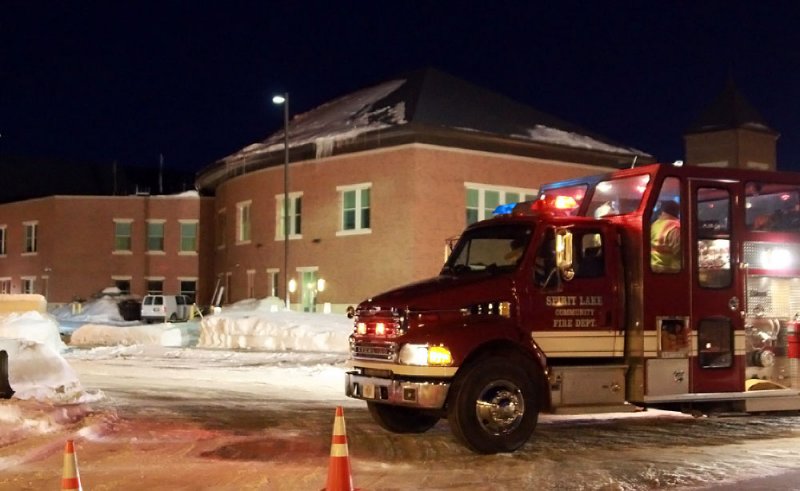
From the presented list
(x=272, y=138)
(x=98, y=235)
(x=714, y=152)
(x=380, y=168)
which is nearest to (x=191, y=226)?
(x=98, y=235)

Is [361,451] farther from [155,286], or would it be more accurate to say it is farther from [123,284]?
[123,284]

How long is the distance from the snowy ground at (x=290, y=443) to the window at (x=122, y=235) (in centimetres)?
3387

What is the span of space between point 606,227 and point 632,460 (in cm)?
272

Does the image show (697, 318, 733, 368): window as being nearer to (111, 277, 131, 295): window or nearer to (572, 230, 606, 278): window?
(572, 230, 606, 278): window

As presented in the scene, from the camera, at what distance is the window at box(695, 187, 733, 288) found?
460 inches

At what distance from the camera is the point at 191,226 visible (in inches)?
1969

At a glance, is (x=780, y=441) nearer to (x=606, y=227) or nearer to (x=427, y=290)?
(x=606, y=227)

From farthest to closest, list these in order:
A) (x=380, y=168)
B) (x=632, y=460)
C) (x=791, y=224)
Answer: (x=380, y=168)
(x=791, y=224)
(x=632, y=460)

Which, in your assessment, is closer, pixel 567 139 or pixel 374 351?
pixel 374 351

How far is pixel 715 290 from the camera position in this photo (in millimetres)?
11664

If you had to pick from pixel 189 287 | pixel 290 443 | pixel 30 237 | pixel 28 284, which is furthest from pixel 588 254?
pixel 28 284

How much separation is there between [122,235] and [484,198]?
83.6ft

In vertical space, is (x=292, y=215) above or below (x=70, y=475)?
above

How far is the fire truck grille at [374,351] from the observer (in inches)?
408
